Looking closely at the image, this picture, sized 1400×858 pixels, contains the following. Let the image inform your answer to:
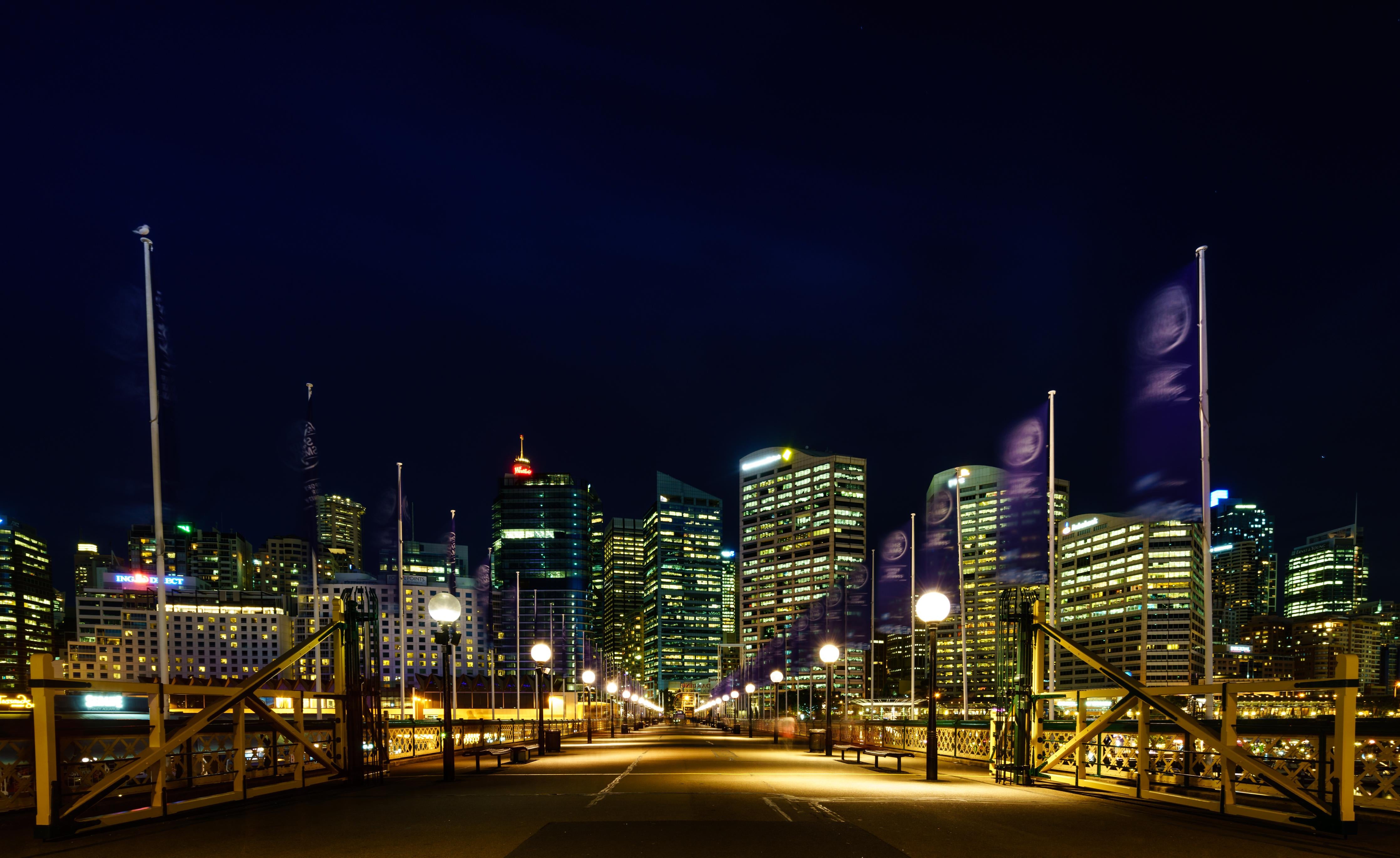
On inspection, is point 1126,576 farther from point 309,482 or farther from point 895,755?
point 309,482

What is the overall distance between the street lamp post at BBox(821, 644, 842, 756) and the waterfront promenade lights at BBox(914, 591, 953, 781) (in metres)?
8.52

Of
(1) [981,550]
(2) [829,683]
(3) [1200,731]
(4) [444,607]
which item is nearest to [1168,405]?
(2) [829,683]

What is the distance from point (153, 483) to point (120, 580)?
514 feet

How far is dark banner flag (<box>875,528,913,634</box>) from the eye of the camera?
68.6 metres

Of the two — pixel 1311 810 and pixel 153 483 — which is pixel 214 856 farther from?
pixel 153 483

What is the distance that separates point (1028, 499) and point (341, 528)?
168 m

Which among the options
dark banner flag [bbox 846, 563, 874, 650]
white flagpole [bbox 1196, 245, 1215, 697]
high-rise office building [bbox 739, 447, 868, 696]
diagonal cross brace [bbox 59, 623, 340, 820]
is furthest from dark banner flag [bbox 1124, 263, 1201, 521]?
high-rise office building [bbox 739, 447, 868, 696]

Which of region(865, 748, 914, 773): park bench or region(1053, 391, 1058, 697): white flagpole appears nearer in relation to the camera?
region(865, 748, 914, 773): park bench

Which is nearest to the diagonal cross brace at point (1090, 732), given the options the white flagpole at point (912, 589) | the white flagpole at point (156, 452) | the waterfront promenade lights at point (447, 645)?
the waterfront promenade lights at point (447, 645)

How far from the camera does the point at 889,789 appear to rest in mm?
18219

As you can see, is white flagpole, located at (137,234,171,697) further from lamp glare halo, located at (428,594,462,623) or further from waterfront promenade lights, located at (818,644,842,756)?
waterfront promenade lights, located at (818,644,842,756)

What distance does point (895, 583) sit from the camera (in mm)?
68812

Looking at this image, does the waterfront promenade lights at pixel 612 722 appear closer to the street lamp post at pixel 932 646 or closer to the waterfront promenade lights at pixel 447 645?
the waterfront promenade lights at pixel 447 645

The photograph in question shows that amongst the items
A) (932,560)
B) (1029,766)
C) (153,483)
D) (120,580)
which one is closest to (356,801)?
(1029,766)
